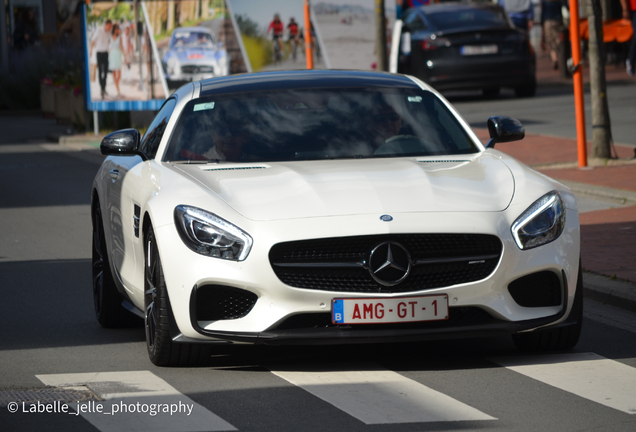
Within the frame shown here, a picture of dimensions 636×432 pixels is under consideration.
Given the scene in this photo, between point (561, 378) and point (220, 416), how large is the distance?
1664mm

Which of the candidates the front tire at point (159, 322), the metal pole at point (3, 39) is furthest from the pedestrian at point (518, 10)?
the front tire at point (159, 322)

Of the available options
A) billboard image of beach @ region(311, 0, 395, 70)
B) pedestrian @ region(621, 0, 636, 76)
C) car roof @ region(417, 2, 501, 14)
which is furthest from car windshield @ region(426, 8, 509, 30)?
pedestrian @ region(621, 0, 636, 76)

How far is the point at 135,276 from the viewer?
646cm

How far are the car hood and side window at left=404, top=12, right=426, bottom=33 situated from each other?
18.8 metres

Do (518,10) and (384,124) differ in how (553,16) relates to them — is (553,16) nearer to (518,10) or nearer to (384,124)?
(518,10)

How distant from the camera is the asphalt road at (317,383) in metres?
4.88

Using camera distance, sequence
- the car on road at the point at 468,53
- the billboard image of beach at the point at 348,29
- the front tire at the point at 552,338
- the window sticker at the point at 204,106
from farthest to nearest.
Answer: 1. the billboard image of beach at the point at 348,29
2. the car on road at the point at 468,53
3. the window sticker at the point at 204,106
4. the front tire at the point at 552,338

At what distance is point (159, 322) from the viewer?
5.75m

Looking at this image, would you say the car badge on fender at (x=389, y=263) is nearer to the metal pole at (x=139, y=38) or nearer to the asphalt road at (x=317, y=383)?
the asphalt road at (x=317, y=383)

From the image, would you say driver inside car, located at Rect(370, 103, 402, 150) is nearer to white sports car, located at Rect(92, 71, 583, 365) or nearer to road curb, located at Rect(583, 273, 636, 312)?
white sports car, located at Rect(92, 71, 583, 365)

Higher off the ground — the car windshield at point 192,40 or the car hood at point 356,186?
the car windshield at point 192,40

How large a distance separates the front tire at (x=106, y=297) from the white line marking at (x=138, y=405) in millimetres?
1375

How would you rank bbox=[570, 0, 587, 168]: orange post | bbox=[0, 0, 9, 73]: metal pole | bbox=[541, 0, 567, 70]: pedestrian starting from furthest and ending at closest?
bbox=[0, 0, 9, 73]: metal pole < bbox=[541, 0, 567, 70]: pedestrian < bbox=[570, 0, 587, 168]: orange post

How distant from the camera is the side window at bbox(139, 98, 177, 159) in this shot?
23.0ft
